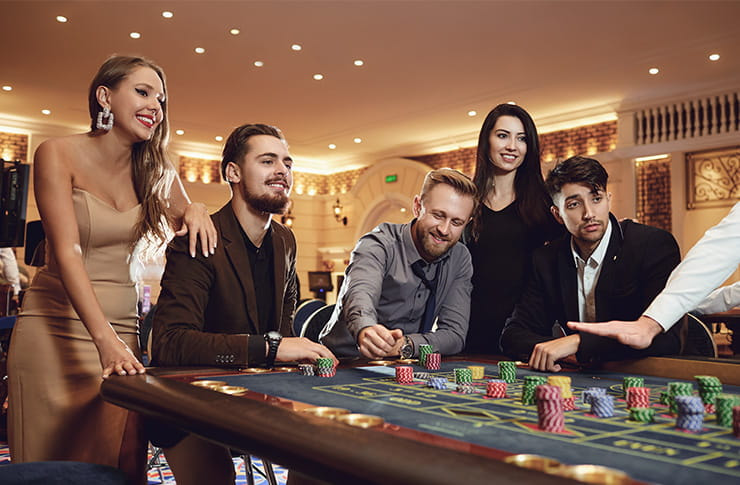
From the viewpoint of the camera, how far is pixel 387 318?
2.68 m

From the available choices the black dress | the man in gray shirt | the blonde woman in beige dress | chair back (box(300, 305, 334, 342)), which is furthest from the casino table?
chair back (box(300, 305, 334, 342))

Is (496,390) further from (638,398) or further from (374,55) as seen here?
(374,55)

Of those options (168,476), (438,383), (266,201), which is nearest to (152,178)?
(266,201)

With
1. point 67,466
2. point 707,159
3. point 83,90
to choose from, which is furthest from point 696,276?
point 83,90

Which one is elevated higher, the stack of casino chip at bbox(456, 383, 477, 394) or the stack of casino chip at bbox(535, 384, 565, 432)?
the stack of casino chip at bbox(535, 384, 565, 432)

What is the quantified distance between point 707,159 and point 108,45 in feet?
26.9

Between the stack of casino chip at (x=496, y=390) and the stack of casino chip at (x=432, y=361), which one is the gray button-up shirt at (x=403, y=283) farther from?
the stack of casino chip at (x=496, y=390)

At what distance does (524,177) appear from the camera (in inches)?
116

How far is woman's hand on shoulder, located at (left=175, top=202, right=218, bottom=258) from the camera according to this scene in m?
2.21

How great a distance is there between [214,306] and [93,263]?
1.37ft

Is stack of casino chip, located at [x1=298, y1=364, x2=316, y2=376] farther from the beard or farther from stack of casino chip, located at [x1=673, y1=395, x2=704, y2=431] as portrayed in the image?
stack of casino chip, located at [x1=673, y1=395, x2=704, y2=431]

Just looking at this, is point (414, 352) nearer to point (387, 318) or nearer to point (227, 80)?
point (387, 318)

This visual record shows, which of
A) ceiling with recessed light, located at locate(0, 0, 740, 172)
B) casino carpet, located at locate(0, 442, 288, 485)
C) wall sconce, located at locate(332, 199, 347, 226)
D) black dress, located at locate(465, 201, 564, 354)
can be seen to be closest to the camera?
black dress, located at locate(465, 201, 564, 354)

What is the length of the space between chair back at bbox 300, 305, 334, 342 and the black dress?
848mm
